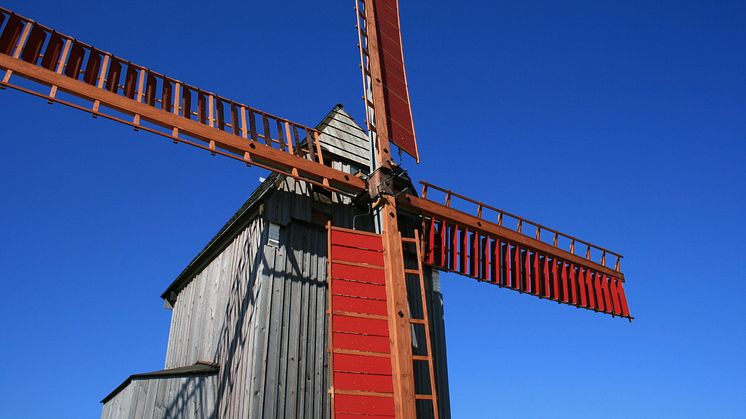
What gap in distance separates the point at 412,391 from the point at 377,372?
56 centimetres

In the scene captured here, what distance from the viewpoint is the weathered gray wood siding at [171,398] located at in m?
10.4

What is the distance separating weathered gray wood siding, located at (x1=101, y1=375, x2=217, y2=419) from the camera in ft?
34.3

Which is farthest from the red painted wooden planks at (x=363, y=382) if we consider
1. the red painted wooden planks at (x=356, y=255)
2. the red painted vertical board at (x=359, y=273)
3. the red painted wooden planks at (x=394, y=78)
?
the red painted wooden planks at (x=394, y=78)

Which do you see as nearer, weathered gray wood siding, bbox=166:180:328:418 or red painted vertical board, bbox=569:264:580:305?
weathered gray wood siding, bbox=166:180:328:418

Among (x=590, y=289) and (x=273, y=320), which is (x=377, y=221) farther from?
(x=590, y=289)

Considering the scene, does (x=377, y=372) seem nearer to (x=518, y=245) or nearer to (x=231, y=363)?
(x=231, y=363)

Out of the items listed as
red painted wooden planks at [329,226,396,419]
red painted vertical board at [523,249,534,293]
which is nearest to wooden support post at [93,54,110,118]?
red painted wooden planks at [329,226,396,419]

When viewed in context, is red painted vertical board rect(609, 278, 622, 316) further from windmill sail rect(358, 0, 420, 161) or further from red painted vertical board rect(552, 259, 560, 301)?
windmill sail rect(358, 0, 420, 161)

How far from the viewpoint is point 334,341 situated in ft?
27.2

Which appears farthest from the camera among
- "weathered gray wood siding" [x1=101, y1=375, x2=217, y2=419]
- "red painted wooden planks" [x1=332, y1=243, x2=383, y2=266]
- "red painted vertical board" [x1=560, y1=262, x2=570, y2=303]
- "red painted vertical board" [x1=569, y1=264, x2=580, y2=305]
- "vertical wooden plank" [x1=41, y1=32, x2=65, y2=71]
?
"red painted vertical board" [x1=569, y1=264, x2=580, y2=305]

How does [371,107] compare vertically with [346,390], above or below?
above

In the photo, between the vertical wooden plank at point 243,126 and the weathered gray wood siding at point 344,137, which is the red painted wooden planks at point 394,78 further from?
the vertical wooden plank at point 243,126

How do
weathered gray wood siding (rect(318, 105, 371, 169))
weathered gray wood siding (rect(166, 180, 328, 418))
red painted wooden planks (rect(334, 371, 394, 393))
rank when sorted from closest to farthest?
red painted wooden planks (rect(334, 371, 394, 393)) < weathered gray wood siding (rect(166, 180, 328, 418)) < weathered gray wood siding (rect(318, 105, 371, 169))

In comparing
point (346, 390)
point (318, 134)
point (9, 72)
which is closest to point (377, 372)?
point (346, 390)
